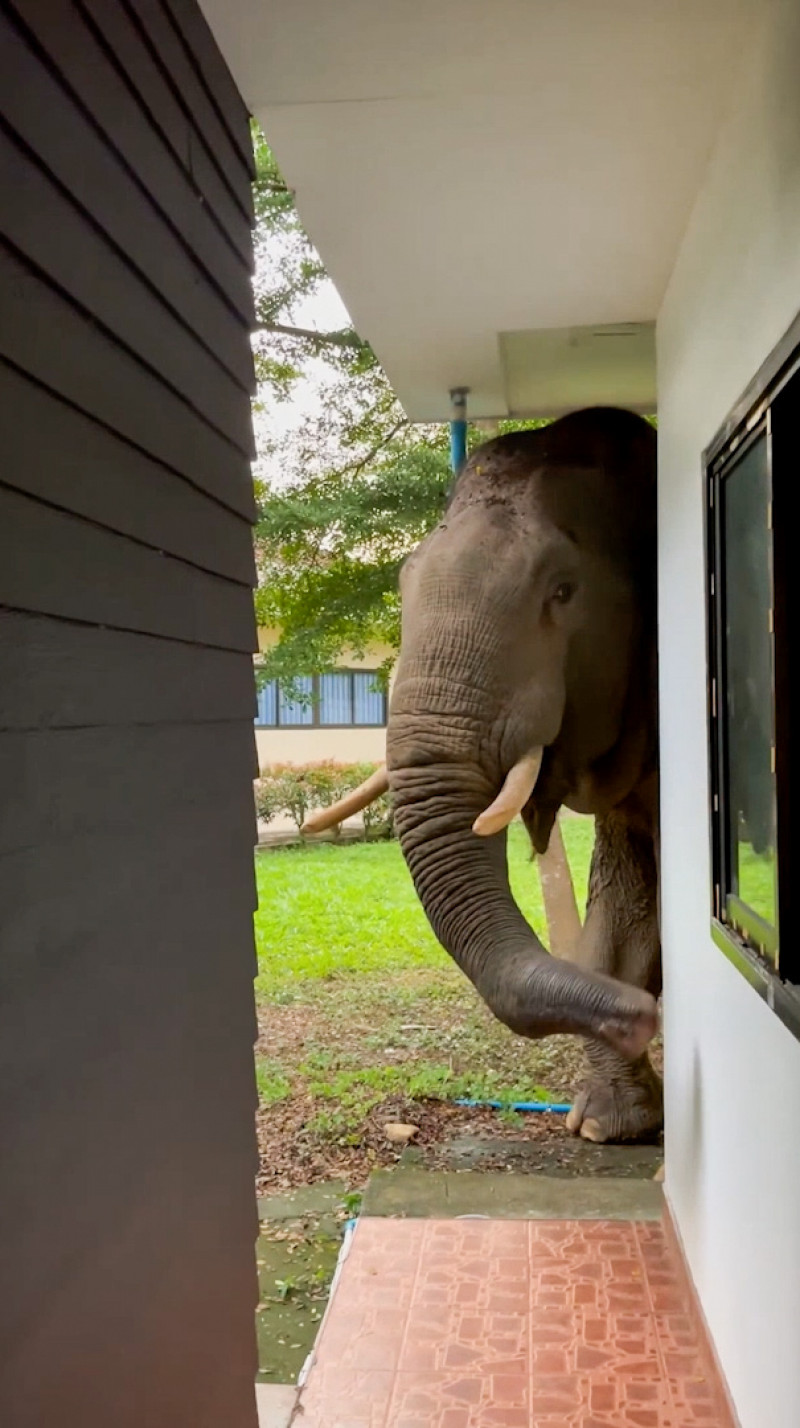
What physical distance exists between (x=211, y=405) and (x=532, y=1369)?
2.48 meters

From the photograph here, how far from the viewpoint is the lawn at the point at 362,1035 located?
541 cm

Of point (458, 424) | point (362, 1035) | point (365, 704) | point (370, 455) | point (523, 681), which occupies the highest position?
point (370, 455)

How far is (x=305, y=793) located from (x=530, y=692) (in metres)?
9.32

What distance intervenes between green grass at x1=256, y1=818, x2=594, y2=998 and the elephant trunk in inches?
143

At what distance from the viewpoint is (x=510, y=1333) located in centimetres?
331

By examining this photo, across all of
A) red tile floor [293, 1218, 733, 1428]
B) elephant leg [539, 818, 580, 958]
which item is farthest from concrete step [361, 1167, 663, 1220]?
elephant leg [539, 818, 580, 958]

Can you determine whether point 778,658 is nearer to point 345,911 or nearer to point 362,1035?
point 362,1035

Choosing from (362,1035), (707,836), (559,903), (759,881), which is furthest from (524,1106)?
(759,881)

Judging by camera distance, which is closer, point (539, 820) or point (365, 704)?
point (539, 820)

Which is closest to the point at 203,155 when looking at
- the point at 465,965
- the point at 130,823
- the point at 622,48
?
the point at 622,48

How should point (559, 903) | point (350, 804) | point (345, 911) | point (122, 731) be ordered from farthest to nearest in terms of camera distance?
point (345, 911) < point (559, 903) < point (350, 804) < point (122, 731)

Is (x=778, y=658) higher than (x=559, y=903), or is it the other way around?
(x=778, y=658)

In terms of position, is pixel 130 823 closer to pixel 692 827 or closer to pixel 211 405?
pixel 211 405

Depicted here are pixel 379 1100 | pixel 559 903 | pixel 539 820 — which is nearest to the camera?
pixel 539 820
